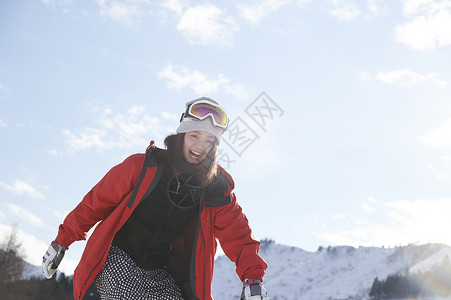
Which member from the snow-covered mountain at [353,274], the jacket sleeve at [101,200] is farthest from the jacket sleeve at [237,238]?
the snow-covered mountain at [353,274]

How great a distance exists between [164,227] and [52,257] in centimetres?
110

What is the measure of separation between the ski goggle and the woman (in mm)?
92

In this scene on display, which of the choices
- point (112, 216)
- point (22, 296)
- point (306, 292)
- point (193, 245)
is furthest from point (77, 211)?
point (306, 292)

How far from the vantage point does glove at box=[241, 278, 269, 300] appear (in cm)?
414

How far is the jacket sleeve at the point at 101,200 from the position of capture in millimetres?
4293

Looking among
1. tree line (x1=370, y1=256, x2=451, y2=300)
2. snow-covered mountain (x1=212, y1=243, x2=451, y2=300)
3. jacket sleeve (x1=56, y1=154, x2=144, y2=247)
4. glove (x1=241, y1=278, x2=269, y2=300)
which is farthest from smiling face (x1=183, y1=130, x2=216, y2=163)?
snow-covered mountain (x1=212, y1=243, x2=451, y2=300)

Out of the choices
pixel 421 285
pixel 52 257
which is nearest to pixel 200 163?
pixel 52 257

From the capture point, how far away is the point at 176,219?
14.6 feet

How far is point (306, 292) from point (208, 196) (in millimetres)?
189505

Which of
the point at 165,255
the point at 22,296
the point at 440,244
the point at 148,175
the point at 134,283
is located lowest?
the point at 134,283

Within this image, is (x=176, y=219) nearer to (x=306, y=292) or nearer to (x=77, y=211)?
(x=77, y=211)

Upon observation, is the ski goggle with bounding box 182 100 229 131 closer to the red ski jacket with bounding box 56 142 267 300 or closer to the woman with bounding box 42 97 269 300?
the woman with bounding box 42 97 269 300

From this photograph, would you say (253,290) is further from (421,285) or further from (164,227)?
(421,285)

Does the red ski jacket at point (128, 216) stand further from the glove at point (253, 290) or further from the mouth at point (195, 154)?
the mouth at point (195, 154)
